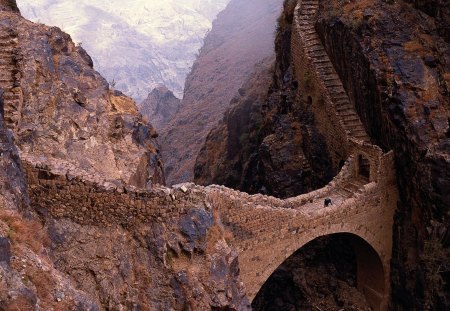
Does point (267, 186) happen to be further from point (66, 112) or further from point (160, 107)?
point (160, 107)

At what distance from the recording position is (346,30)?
23.1 meters

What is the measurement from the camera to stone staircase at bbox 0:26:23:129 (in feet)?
52.7

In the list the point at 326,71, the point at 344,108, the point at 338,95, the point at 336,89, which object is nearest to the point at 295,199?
the point at 344,108

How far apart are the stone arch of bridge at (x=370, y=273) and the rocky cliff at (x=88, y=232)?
9.44 m

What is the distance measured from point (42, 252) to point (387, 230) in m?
15.8

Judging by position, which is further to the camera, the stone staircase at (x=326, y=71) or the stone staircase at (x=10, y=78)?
the stone staircase at (x=326, y=71)

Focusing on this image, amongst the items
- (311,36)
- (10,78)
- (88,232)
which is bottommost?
(88,232)

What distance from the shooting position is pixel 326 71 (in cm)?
2495

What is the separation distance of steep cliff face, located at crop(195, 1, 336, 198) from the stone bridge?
95 cm

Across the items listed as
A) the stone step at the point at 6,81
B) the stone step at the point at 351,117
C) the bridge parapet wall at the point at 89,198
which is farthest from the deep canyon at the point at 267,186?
the stone step at the point at 6,81

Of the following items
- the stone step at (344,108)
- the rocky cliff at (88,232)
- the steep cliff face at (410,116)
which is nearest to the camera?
the rocky cliff at (88,232)

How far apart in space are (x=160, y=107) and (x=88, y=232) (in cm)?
6381

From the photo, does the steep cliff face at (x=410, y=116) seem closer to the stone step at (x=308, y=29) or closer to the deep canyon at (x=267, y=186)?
the deep canyon at (x=267, y=186)

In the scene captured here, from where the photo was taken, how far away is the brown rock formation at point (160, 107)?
2898 inches
